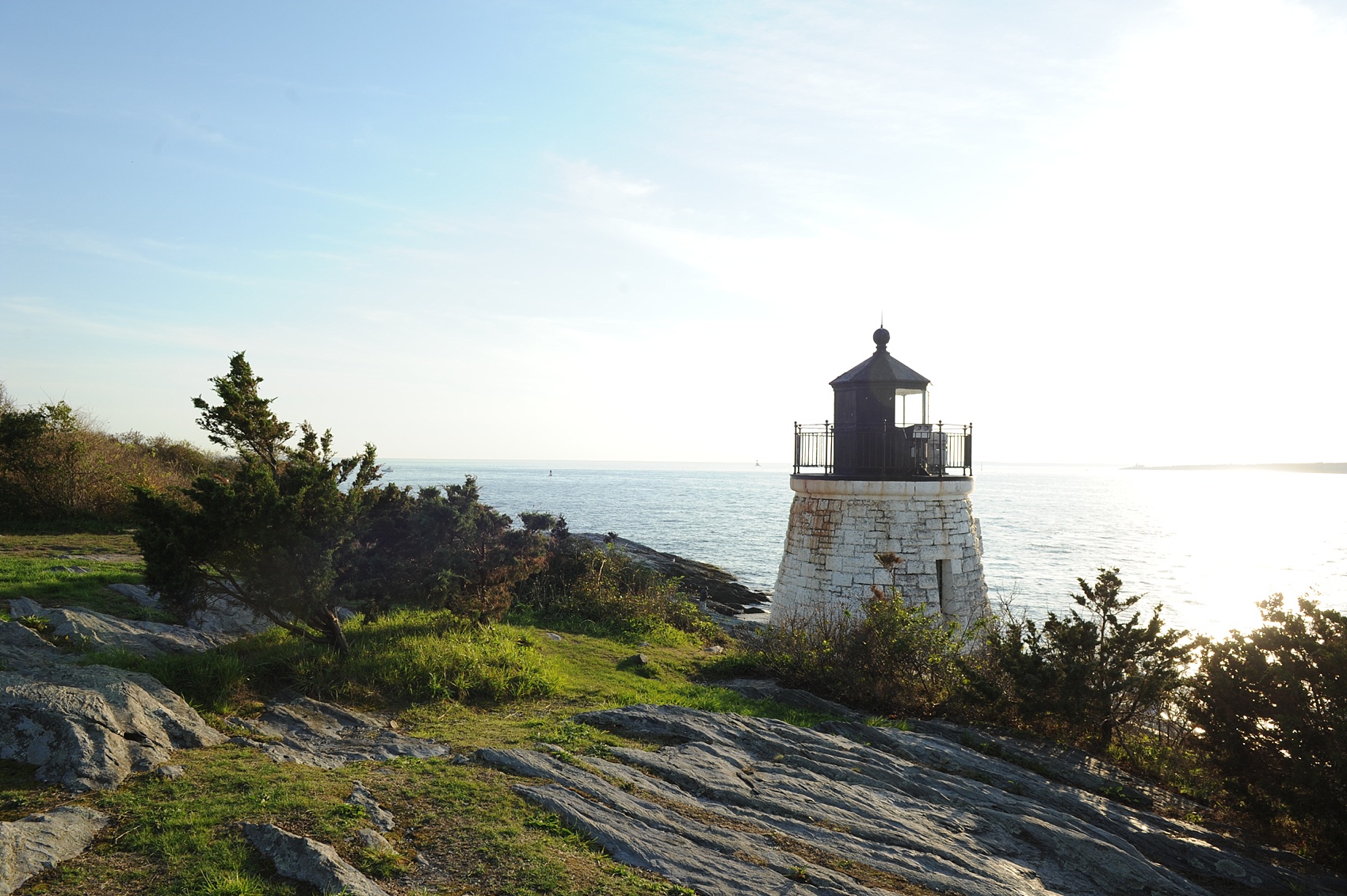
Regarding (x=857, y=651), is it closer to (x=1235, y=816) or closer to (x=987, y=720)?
(x=987, y=720)

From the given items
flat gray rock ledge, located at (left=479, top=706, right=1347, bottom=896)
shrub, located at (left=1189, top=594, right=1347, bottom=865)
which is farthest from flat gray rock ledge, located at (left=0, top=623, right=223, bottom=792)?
shrub, located at (left=1189, top=594, right=1347, bottom=865)

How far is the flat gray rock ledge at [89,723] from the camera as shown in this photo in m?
4.93

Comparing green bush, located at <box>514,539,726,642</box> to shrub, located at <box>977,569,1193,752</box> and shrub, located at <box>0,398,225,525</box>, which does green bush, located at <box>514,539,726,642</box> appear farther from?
shrub, located at <box>0,398,225,525</box>

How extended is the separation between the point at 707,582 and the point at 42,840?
22.7 meters

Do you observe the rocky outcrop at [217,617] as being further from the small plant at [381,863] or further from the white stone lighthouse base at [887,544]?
the white stone lighthouse base at [887,544]

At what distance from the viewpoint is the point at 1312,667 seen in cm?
697

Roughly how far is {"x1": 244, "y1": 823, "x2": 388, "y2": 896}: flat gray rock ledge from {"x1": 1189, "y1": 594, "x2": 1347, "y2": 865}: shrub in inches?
309

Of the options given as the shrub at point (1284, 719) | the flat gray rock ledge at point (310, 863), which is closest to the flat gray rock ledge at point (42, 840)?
the flat gray rock ledge at point (310, 863)

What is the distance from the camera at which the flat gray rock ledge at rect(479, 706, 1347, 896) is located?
15.8 feet

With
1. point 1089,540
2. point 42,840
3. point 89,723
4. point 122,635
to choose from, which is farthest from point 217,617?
point 1089,540

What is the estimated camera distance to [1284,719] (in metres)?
6.81

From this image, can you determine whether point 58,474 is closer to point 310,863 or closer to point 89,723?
point 89,723

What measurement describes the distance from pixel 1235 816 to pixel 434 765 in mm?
7807

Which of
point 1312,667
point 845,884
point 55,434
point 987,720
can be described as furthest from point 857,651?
point 55,434
